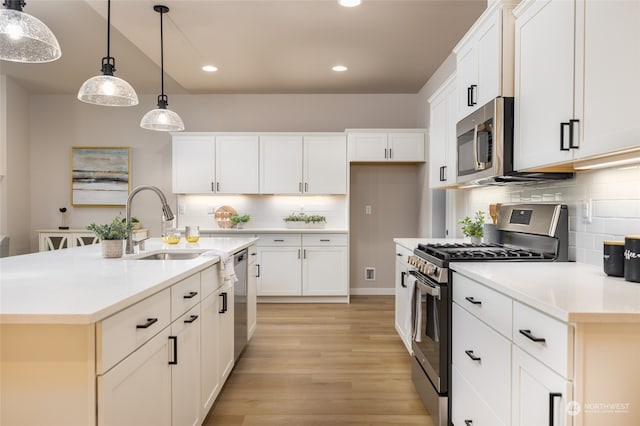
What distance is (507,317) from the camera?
154 cm

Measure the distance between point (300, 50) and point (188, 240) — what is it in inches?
87.5

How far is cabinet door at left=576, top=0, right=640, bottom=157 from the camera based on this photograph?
140 centimetres

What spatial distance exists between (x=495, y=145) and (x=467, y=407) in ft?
4.55

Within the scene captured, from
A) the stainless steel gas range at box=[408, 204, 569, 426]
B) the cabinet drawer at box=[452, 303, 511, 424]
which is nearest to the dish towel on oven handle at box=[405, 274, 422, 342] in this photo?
the stainless steel gas range at box=[408, 204, 569, 426]

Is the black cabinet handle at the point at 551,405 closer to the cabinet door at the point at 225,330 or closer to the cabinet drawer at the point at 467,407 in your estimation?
the cabinet drawer at the point at 467,407

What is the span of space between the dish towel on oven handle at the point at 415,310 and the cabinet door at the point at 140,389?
1474 millimetres

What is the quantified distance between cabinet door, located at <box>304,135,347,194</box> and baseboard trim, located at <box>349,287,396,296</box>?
56.6 inches

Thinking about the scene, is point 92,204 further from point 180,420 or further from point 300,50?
point 180,420

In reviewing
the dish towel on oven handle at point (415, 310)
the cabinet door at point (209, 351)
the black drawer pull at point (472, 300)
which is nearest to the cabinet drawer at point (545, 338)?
the black drawer pull at point (472, 300)

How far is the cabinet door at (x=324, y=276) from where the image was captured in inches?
208

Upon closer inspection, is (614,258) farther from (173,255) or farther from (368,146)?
(368,146)

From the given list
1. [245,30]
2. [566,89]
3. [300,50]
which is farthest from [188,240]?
[566,89]

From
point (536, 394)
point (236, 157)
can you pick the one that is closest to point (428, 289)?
point (536, 394)

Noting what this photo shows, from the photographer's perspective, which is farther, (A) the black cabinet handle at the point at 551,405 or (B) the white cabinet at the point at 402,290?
(B) the white cabinet at the point at 402,290
